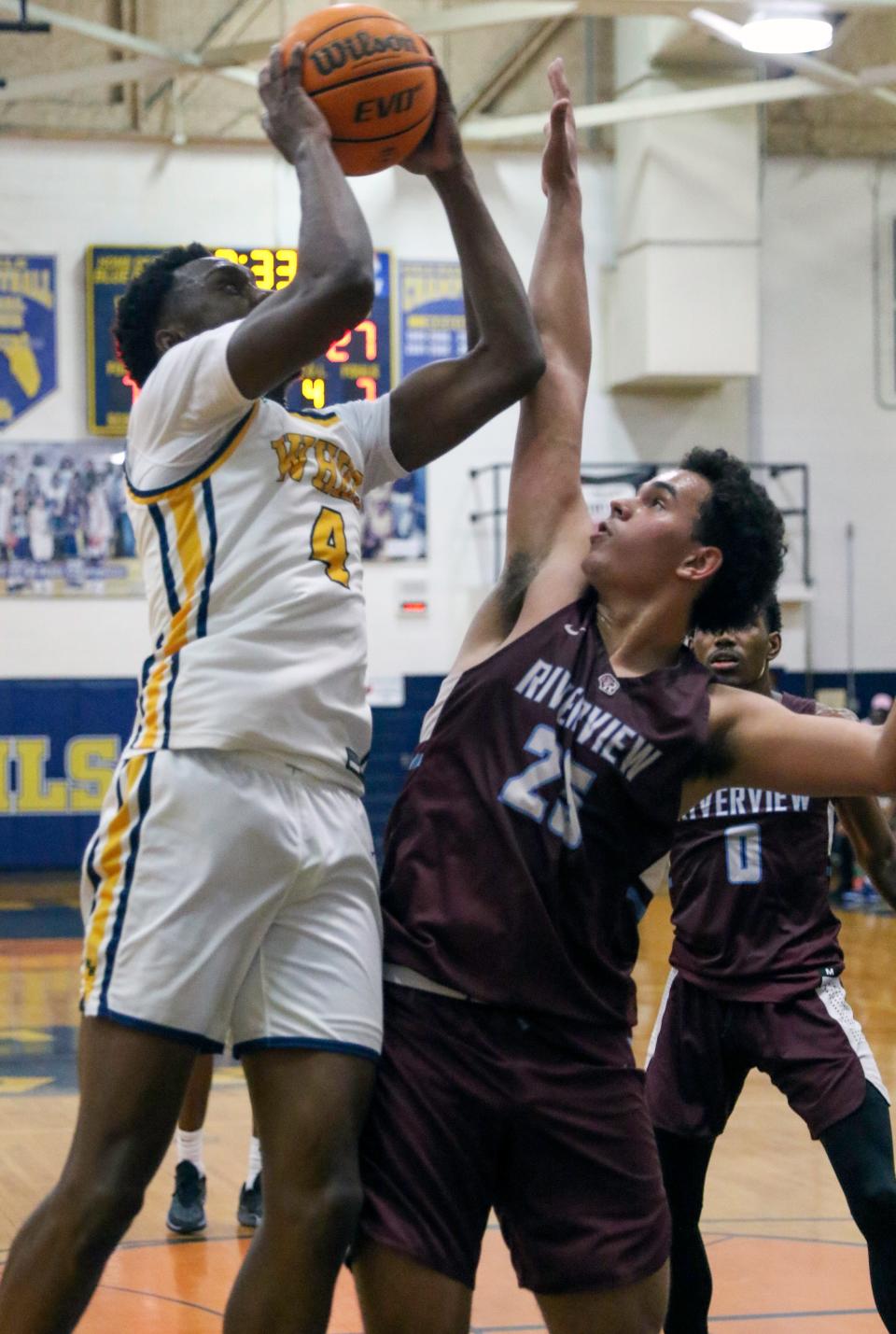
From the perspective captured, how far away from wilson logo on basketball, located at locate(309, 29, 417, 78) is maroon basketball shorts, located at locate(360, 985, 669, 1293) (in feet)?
4.62

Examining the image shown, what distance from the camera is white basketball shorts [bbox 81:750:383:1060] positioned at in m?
2.48

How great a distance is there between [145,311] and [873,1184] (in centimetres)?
209

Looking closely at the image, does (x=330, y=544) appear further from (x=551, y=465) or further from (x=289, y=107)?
(x=289, y=107)

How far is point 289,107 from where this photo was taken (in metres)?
2.68

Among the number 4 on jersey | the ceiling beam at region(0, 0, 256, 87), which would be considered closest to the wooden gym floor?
the number 4 on jersey

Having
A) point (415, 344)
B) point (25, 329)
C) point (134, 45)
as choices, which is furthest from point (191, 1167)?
point (415, 344)

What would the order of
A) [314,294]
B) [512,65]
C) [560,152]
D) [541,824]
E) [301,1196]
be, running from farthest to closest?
[512,65], [560,152], [541,824], [314,294], [301,1196]

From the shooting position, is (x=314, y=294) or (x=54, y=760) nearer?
(x=314, y=294)

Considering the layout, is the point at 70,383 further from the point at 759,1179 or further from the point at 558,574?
the point at 558,574

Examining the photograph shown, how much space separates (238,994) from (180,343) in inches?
39.4

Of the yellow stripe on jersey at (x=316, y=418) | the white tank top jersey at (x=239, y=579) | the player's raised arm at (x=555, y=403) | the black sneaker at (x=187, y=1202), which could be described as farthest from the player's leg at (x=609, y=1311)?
the black sneaker at (x=187, y=1202)

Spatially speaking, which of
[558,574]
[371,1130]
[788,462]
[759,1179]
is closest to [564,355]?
[558,574]

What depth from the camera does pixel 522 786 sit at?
2.64m

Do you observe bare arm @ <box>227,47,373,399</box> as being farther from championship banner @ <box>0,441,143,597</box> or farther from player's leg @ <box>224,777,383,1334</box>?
championship banner @ <box>0,441,143,597</box>
